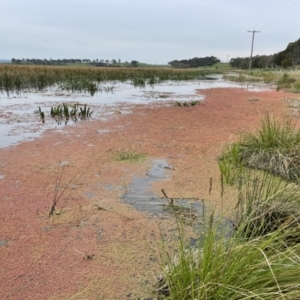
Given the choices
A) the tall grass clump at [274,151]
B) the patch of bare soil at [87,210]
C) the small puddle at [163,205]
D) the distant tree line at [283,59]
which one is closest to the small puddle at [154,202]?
the small puddle at [163,205]

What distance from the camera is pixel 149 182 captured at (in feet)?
11.6

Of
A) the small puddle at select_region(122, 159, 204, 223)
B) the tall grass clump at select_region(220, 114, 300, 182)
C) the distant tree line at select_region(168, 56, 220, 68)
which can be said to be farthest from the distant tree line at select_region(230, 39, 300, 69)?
the small puddle at select_region(122, 159, 204, 223)

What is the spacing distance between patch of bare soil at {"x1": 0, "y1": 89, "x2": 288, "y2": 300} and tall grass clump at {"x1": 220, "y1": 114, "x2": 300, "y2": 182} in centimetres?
49

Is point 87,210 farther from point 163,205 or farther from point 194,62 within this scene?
point 194,62

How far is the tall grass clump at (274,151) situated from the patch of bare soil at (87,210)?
49 centimetres

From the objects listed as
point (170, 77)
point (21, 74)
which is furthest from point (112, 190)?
point (170, 77)

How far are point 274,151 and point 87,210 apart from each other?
2.38 m

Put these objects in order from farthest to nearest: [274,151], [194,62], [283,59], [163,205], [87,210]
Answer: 1. [194,62]
2. [283,59]
3. [274,151]
4. [163,205]
5. [87,210]

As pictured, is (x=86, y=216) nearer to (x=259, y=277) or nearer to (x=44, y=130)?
(x=259, y=277)

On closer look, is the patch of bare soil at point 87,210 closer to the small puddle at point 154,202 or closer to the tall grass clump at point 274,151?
the small puddle at point 154,202

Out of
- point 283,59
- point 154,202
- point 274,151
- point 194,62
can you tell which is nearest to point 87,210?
point 154,202

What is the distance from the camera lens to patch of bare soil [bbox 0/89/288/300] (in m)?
1.89

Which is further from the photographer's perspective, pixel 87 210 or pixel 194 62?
pixel 194 62

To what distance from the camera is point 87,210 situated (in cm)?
279
